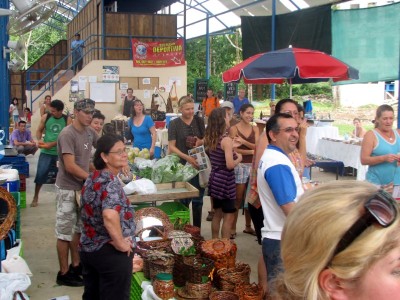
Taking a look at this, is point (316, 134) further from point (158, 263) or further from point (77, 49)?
point (77, 49)

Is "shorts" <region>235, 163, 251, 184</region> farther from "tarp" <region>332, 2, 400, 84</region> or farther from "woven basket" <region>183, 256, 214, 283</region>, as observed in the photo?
"tarp" <region>332, 2, 400, 84</region>

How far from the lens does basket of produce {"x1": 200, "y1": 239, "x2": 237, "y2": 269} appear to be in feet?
→ 15.0

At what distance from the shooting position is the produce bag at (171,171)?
5855 millimetres

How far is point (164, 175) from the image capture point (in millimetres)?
5852

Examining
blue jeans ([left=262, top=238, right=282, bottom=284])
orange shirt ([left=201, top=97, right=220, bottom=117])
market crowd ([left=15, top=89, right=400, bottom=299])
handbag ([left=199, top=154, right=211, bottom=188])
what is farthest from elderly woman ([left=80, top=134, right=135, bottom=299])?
orange shirt ([left=201, top=97, right=220, bottom=117])

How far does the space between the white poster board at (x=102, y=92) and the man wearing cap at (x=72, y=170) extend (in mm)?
15403

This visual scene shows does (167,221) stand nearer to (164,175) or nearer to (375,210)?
(164,175)

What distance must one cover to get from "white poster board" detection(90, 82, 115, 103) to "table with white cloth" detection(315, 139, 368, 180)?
35.1ft

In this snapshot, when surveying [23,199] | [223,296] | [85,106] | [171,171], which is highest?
[85,106]

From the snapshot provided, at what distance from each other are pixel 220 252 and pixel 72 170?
1.54 m

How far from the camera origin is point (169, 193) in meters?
5.52

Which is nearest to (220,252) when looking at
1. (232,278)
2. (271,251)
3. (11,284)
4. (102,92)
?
(232,278)

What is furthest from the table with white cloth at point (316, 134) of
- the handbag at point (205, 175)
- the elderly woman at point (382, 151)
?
the elderly woman at point (382, 151)

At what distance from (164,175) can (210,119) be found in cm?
81
